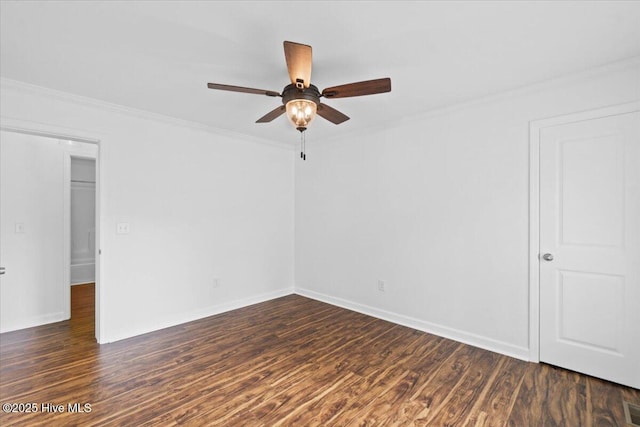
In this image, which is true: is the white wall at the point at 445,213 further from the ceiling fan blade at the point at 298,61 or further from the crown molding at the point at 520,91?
the ceiling fan blade at the point at 298,61

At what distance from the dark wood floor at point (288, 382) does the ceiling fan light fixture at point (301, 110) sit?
2001 mm

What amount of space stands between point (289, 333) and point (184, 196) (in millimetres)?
2043

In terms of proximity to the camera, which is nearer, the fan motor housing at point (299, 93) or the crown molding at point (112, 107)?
the fan motor housing at point (299, 93)

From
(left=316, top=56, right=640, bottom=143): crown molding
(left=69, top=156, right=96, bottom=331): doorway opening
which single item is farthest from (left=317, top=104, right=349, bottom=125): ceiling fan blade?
(left=69, top=156, right=96, bottom=331): doorway opening

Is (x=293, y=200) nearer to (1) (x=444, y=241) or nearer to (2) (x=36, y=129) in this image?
(1) (x=444, y=241)

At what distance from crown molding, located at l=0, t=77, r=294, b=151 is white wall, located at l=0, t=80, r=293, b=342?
0.01m

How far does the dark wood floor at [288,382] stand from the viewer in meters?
1.94

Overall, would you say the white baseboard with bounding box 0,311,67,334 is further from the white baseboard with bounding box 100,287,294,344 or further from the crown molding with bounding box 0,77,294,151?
the crown molding with bounding box 0,77,294,151

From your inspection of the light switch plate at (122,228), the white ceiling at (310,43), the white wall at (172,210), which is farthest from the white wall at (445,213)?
the light switch plate at (122,228)

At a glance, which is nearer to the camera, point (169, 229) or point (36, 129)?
point (36, 129)

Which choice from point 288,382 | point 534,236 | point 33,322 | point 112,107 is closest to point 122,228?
point 112,107

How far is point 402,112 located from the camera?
3326mm

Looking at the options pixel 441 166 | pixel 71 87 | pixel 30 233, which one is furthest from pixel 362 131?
pixel 30 233

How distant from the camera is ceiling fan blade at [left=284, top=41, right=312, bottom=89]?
1656 millimetres
